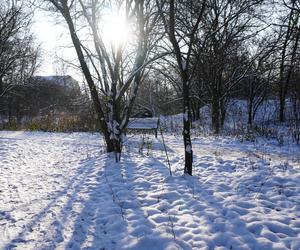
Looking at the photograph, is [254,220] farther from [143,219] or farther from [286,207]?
[143,219]

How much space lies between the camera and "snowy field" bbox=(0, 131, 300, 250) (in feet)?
12.2

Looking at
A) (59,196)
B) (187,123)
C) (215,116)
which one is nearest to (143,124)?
(215,116)

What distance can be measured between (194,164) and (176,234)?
3583 millimetres

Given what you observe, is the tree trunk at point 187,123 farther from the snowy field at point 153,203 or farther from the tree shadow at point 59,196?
the tree shadow at point 59,196

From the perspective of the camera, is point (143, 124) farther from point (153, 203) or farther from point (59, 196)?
point (153, 203)

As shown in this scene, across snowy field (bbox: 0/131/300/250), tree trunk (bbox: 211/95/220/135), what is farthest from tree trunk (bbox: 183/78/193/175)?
tree trunk (bbox: 211/95/220/135)

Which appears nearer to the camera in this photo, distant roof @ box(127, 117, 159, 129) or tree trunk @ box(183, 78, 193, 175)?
tree trunk @ box(183, 78, 193, 175)

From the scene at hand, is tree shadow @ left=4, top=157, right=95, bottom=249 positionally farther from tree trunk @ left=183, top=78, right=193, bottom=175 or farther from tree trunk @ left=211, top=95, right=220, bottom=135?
tree trunk @ left=211, top=95, right=220, bottom=135

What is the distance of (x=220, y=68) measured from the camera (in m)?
14.5

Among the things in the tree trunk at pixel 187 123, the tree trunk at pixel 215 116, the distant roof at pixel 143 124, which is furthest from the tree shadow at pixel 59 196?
the tree trunk at pixel 215 116

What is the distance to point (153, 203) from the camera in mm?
4898

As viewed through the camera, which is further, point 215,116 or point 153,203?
point 215,116

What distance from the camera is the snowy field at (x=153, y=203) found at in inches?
147

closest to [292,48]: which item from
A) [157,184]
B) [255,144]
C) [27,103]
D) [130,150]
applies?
[255,144]
